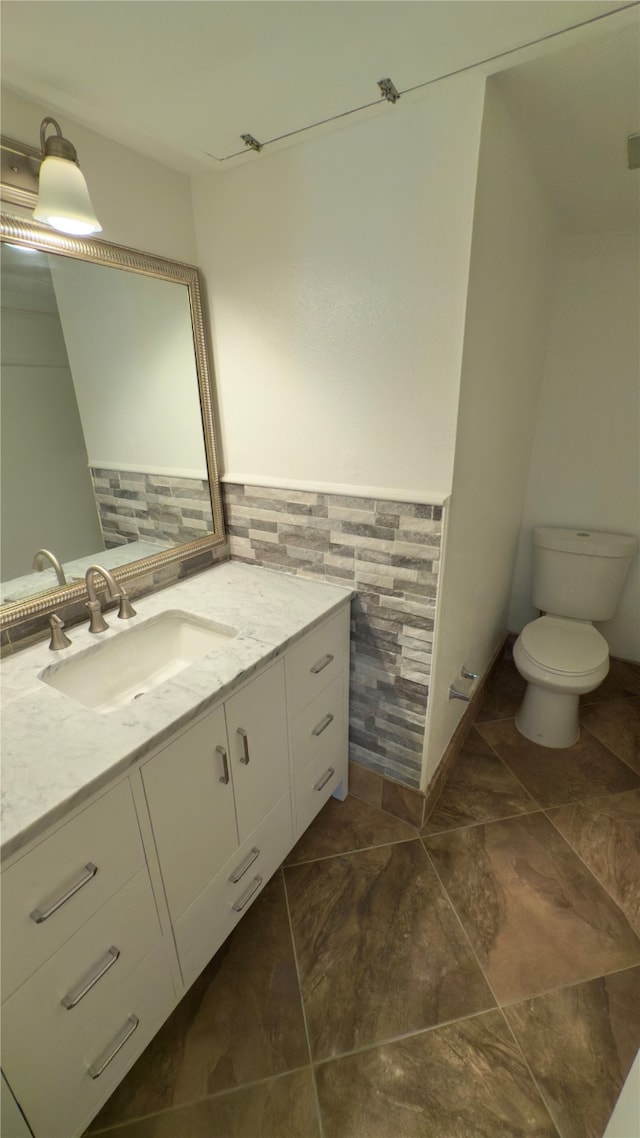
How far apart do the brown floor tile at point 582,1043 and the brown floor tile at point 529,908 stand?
33 mm

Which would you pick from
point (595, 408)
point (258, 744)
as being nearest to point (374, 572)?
point (258, 744)

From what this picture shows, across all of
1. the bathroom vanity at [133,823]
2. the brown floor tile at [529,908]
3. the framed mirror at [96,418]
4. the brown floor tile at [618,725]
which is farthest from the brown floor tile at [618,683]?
the framed mirror at [96,418]

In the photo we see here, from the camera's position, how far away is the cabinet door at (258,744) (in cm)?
108

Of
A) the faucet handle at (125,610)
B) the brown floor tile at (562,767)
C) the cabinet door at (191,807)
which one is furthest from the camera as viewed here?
the brown floor tile at (562,767)

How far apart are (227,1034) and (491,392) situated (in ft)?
6.30

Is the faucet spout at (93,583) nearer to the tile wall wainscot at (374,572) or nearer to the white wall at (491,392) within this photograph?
the tile wall wainscot at (374,572)

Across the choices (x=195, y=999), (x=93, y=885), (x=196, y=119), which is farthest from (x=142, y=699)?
(x=196, y=119)

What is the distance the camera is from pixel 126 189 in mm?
1172

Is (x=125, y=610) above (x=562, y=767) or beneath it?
above

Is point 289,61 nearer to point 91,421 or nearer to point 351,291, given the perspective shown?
point 351,291

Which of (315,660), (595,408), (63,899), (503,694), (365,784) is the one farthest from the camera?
(503,694)

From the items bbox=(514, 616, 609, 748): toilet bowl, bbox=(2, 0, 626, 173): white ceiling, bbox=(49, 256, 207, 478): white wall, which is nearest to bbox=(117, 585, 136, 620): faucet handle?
bbox=(49, 256, 207, 478): white wall

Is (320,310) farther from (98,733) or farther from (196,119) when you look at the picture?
(98,733)

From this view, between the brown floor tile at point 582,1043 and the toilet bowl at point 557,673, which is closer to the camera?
the brown floor tile at point 582,1043
